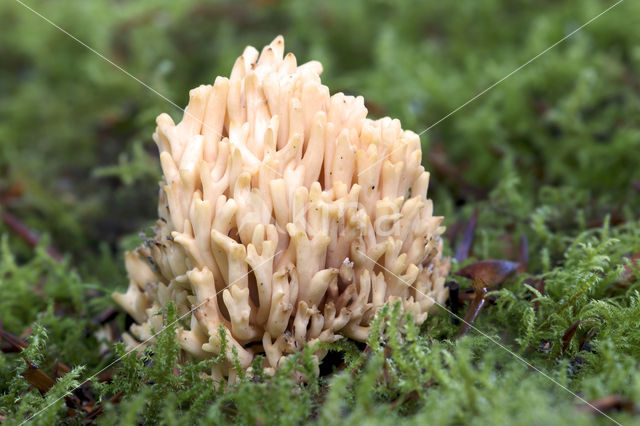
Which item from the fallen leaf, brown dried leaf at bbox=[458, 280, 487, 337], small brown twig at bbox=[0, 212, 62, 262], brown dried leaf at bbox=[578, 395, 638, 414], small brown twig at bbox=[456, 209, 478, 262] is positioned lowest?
brown dried leaf at bbox=[578, 395, 638, 414]

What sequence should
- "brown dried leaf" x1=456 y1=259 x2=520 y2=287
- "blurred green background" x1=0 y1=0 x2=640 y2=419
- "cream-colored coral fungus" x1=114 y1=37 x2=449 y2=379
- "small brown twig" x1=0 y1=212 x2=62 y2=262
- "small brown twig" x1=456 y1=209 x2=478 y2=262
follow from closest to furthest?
"cream-colored coral fungus" x1=114 y1=37 x2=449 y2=379
"brown dried leaf" x1=456 y1=259 x2=520 y2=287
"small brown twig" x1=456 y1=209 x2=478 y2=262
"blurred green background" x1=0 y1=0 x2=640 y2=419
"small brown twig" x1=0 y1=212 x2=62 y2=262

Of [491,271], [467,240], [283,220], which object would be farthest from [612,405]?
[467,240]

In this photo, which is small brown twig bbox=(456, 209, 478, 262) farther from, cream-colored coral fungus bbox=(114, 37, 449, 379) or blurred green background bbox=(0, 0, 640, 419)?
cream-colored coral fungus bbox=(114, 37, 449, 379)

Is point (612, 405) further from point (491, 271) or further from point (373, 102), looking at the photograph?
point (373, 102)

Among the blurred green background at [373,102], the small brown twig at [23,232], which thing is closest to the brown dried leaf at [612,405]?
the blurred green background at [373,102]

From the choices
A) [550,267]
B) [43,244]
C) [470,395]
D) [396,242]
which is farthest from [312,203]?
[43,244]

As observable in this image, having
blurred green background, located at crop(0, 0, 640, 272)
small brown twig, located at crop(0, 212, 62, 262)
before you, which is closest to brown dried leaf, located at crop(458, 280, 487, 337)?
blurred green background, located at crop(0, 0, 640, 272)

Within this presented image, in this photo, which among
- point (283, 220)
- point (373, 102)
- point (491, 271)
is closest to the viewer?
point (283, 220)
